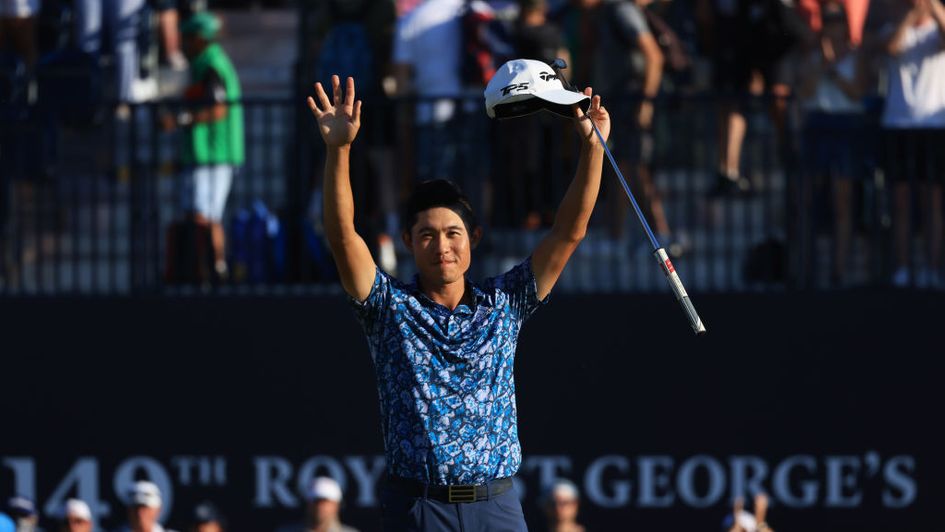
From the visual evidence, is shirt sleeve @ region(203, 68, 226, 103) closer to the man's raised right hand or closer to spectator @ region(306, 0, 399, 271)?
spectator @ region(306, 0, 399, 271)

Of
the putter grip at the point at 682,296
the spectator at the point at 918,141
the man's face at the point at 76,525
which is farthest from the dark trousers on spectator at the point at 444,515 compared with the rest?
the spectator at the point at 918,141

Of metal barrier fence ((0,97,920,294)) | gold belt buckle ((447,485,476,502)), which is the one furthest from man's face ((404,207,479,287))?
metal barrier fence ((0,97,920,294))

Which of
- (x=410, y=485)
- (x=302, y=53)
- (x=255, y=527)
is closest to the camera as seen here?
(x=410, y=485)

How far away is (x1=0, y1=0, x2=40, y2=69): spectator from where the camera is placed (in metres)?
12.8

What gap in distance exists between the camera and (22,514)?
11.1 metres

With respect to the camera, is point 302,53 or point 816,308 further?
point 302,53

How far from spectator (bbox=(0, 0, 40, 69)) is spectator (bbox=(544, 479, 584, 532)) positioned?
426 centimetres

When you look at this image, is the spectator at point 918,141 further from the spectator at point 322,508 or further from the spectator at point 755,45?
the spectator at point 322,508

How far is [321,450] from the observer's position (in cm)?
1166

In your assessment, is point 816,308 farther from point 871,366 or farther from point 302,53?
point 302,53

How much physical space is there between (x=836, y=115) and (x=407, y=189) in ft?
7.92

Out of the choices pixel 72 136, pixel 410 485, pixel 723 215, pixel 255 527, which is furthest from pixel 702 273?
pixel 410 485

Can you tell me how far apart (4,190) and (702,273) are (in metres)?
3.89

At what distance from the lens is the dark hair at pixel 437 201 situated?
21.0 ft
